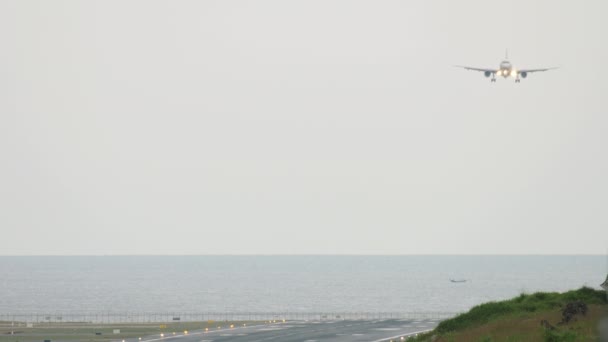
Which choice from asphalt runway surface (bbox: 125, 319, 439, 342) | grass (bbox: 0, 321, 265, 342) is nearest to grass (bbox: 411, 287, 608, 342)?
asphalt runway surface (bbox: 125, 319, 439, 342)

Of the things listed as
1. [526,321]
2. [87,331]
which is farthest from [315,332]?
[526,321]

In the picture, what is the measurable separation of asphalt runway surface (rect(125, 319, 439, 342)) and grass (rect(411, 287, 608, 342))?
29.1m

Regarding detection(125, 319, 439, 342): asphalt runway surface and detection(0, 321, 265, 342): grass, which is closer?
detection(125, 319, 439, 342): asphalt runway surface

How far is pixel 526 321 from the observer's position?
7388 cm

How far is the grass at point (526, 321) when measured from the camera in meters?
66.4

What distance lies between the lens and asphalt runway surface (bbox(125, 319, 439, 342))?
113m

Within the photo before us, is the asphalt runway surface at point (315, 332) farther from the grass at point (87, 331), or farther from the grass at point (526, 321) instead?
the grass at point (526, 321)

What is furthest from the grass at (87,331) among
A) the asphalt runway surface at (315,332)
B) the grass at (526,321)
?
the grass at (526,321)

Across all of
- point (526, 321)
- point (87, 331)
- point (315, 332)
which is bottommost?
point (315, 332)

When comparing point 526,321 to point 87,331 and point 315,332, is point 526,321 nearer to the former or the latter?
point 315,332

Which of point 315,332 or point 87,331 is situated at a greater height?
point 87,331

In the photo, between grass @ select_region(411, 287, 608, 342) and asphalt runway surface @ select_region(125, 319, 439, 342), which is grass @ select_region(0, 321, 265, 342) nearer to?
asphalt runway surface @ select_region(125, 319, 439, 342)

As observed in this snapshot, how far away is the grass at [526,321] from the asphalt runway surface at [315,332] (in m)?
29.1

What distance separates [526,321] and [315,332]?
5103 cm
